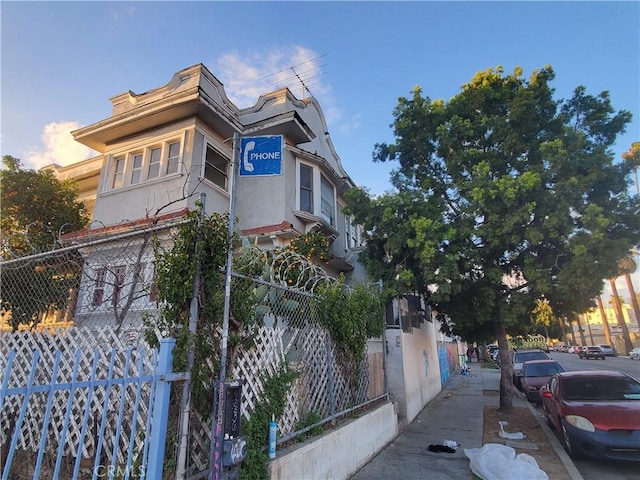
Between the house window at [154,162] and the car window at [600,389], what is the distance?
11435mm

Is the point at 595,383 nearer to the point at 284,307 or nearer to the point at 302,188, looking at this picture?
the point at 284,307

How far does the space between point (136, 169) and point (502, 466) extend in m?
11.2

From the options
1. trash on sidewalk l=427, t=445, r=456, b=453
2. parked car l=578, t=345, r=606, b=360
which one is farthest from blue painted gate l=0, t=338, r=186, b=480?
parked car l=578, t=345, r=606, b=360

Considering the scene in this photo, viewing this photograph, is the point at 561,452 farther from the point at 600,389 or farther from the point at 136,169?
the point at 136,169

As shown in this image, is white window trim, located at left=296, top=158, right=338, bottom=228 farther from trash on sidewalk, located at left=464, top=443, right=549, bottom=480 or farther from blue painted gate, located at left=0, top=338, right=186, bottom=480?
blue painted gate, located at left=0, top=338, right=186, bottom=480

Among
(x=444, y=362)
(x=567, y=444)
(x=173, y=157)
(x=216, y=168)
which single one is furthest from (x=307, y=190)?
(x=444, y=362)

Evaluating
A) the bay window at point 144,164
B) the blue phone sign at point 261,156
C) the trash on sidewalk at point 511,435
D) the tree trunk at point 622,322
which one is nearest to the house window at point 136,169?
the bay window at point 144,164

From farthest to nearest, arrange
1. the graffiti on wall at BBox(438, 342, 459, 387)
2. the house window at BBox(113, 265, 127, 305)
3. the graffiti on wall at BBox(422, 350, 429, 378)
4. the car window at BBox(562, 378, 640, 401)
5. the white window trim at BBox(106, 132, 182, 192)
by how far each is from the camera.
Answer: the graffiti on wall at BBox(438, 342, 459, 387) < the graffiti on wall at BBox(422, 350, 429, 378) < the white window trim at BBox(106, 132, 182, 192) < the car window at BBox(562, 378, 640, 401) < the house window at BBox(113, 265, 127, 305)

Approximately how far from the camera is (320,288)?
19.9 feet

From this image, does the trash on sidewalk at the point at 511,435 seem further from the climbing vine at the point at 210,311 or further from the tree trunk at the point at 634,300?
the tree trunk at the point at 634,300

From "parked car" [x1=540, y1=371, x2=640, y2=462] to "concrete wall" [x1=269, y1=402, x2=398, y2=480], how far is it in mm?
3406

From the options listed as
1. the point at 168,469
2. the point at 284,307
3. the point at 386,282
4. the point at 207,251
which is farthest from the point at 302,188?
the point at 168,469

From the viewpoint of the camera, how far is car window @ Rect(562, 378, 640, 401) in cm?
726

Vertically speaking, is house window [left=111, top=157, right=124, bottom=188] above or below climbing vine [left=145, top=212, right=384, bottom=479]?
above
